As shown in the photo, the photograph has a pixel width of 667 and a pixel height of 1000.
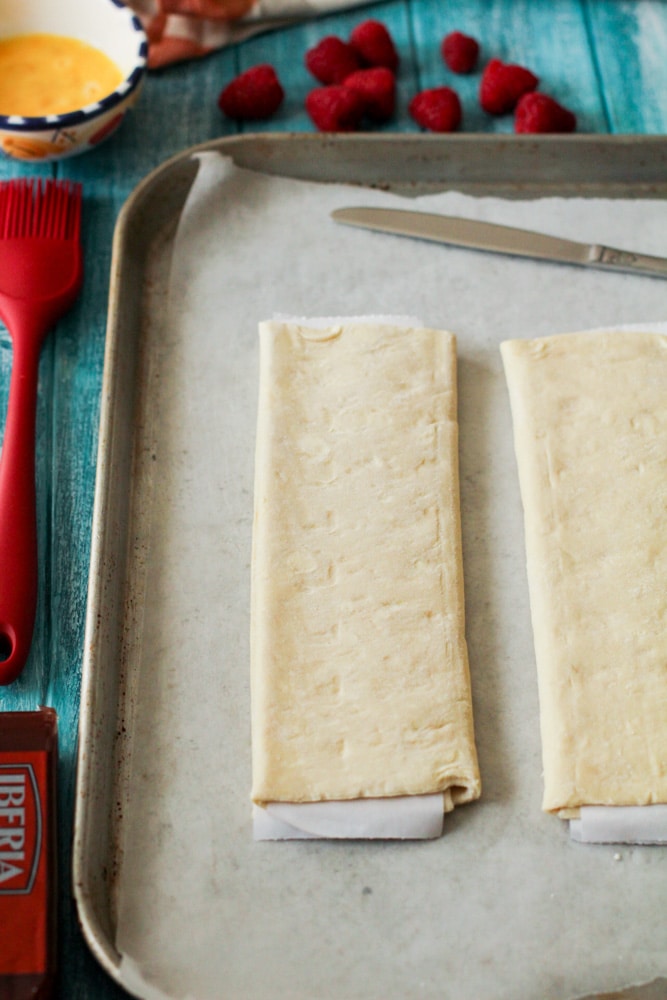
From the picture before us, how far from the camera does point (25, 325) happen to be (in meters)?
1.41

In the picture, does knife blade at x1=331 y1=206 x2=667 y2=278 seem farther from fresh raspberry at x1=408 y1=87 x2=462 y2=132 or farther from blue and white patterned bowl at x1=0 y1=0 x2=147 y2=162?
blue and white patterned bowl at x1=0 y1=0 x2=147 y2=162

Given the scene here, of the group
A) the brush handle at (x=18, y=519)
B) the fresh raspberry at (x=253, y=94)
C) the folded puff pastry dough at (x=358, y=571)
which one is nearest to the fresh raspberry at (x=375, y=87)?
the fresh raspberry at (x=253, y=94)

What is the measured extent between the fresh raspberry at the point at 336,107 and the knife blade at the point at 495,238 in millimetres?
197

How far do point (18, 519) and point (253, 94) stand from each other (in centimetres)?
84

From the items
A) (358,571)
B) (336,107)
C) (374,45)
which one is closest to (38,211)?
(336,107)

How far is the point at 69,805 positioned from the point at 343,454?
549 millimetres

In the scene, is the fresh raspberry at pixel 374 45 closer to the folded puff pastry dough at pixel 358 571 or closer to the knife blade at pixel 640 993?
the folded puff pastry dough at pixel 358 571

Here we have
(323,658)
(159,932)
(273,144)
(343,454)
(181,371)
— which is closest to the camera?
(159,932)

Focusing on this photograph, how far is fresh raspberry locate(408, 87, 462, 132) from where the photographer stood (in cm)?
162

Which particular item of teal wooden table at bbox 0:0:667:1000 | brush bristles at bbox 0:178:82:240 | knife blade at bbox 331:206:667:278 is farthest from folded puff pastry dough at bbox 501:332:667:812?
brush bristles at bbox 0:178:82:240

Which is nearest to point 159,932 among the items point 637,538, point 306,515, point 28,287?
point 306,515

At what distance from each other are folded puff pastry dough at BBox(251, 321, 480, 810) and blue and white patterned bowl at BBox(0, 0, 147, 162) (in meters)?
0.43

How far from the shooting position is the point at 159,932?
3.47 ft

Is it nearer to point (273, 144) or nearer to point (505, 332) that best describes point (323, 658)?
point (505, 332)
